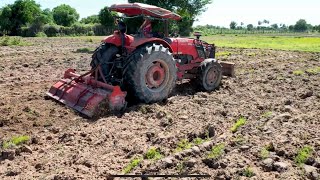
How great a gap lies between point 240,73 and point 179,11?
13569 mm

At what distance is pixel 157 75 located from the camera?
8.80 meters

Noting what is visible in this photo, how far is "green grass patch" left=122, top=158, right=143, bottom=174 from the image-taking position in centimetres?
511

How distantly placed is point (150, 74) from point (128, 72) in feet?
2.13

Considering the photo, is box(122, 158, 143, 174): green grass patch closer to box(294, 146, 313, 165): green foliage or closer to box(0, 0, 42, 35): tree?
box(294, 146, 313, 165): green foliage

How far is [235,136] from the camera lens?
21.1 ft

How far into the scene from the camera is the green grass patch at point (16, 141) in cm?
595

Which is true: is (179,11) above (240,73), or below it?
above

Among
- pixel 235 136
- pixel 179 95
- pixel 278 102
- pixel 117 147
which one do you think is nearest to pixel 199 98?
pixel 179 95

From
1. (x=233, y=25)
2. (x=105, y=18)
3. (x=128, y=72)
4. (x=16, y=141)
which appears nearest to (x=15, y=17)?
(x=105, y=18)

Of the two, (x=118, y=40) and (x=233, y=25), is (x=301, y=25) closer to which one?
(x=233, y=25)

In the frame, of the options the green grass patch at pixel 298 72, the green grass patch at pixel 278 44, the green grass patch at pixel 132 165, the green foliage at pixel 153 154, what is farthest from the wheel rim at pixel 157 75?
the green grass patch at pixel 278 44

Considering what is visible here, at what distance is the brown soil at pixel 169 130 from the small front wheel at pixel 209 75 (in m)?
0.28

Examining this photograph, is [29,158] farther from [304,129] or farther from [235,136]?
[304,129]

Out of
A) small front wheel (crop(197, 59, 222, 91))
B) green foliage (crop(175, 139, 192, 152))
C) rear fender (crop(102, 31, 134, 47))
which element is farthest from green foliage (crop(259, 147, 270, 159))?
small front wheel (crop(197, 59, 222, 91))
